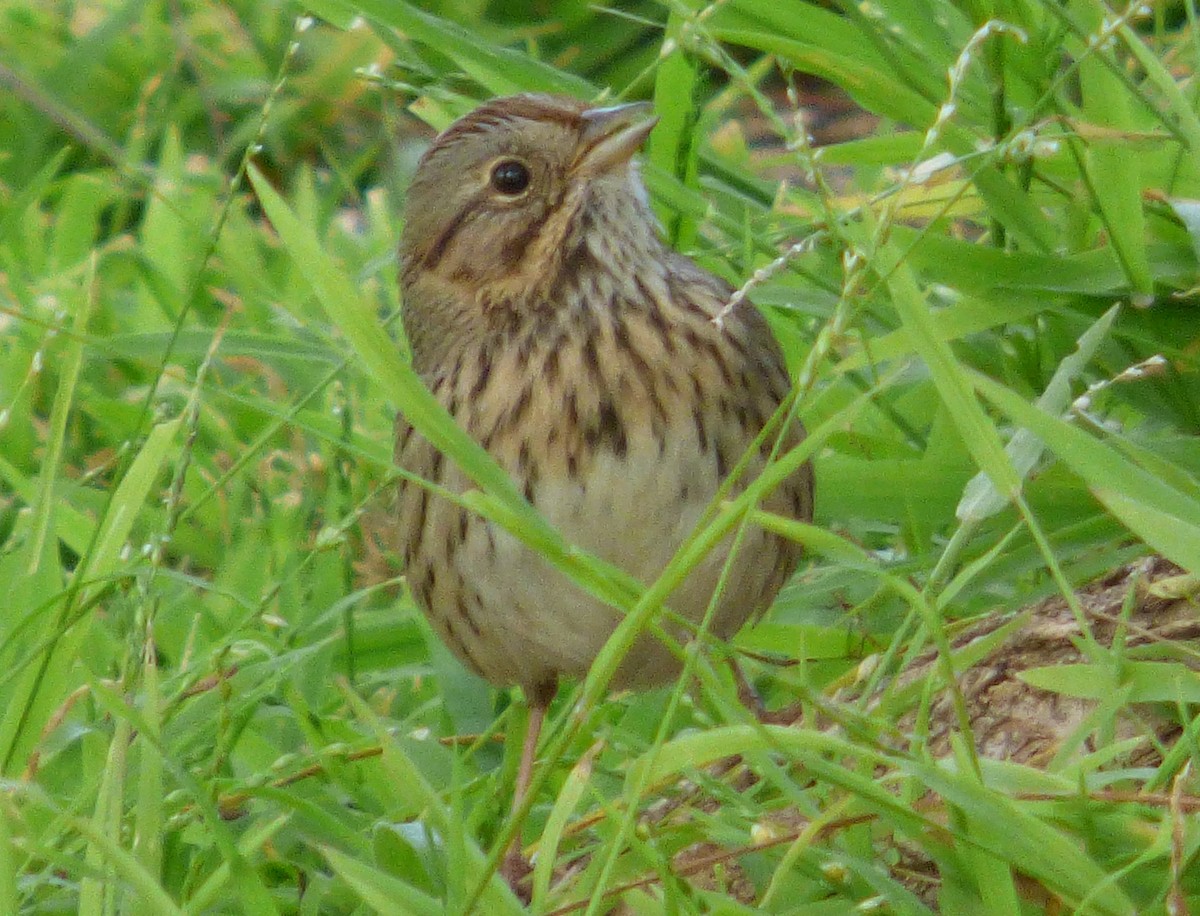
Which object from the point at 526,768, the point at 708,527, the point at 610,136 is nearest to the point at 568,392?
the point at 610,136

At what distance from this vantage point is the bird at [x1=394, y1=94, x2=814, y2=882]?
10.0ft

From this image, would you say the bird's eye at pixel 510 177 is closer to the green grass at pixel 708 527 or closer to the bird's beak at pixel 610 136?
the bird's beak at pixel 610 136

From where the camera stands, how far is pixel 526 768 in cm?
315

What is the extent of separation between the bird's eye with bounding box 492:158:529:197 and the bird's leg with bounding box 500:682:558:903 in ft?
2.52

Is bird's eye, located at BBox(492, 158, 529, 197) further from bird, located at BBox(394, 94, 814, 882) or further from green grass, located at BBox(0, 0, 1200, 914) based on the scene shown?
green grass, located at BBox(0, 0, 1200, 914)

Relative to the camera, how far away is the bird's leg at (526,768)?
296 centimetres

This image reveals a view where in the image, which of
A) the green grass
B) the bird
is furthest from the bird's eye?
the green grass

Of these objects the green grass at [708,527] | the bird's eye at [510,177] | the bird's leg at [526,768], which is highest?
the bird's eye at [510,177]

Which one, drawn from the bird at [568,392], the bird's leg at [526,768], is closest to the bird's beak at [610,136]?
the bird at [568,392]

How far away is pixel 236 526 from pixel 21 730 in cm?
142

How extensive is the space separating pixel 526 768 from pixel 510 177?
0.90 meters

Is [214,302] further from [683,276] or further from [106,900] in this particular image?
[106,900]

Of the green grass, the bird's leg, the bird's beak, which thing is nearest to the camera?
the green grass

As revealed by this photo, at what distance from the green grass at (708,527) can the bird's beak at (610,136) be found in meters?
0.05
